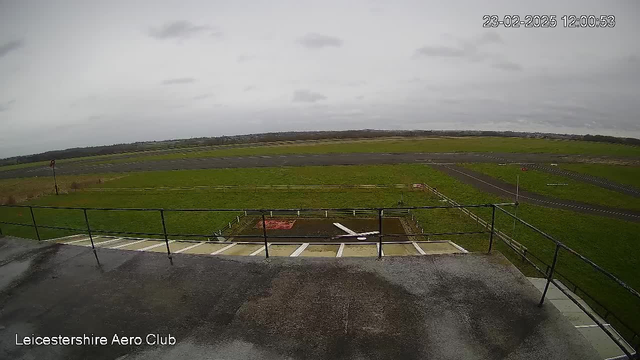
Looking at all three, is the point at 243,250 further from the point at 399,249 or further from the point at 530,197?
the point at 530,197

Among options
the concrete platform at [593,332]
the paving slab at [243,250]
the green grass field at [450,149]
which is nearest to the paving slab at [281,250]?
the paving slab at [243,250]

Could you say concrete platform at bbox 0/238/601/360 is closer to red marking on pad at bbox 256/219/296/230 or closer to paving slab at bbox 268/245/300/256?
paving slab at bbox 268/245/300/256

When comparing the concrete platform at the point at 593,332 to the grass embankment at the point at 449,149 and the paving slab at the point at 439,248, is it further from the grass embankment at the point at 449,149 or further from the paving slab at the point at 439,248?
the grass embankment at the point at 449,149

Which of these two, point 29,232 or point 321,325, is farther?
point 29,232

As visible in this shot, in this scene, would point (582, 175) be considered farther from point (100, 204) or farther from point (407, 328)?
point (100, 204)

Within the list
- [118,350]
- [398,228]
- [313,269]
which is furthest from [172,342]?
[398,228]

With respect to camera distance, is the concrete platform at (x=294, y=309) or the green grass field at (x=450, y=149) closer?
the concrete platform at (x=294, y=309)

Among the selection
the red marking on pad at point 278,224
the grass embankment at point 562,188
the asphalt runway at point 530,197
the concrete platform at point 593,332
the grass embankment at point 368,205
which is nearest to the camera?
the concrete platform at point 593,332

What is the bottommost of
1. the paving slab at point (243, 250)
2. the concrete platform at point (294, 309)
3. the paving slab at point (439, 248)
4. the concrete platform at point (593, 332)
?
the concrete platform at point (593, 332)
